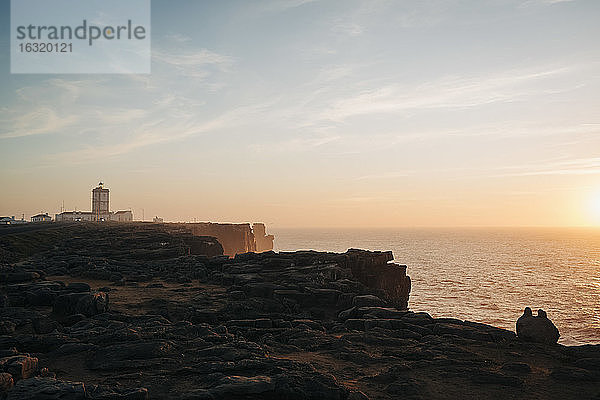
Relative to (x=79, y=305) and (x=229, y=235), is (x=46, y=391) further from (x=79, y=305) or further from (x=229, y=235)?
(x=229, y=235)

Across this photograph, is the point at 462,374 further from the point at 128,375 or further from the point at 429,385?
the point at 128,375

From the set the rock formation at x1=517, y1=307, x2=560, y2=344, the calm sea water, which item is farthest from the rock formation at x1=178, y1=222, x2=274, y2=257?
the rock formation at x1=517, y1=307, x2=560, y2=344

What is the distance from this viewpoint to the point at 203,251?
61125 millimetres

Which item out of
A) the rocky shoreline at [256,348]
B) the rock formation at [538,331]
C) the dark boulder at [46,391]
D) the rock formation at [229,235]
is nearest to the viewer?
the dark boulder at [46,391]

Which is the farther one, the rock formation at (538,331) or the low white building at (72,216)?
the low white building at (72,216)

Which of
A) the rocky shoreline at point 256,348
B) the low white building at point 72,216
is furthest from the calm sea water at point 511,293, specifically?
the low white building at point 72,216

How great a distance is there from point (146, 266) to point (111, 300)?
1488cm

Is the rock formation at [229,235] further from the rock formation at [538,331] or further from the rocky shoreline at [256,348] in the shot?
the rock formation at [538,331]

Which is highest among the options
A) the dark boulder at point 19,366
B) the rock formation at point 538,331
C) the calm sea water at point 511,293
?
the dark boulder at point 19,366

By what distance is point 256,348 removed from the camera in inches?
650

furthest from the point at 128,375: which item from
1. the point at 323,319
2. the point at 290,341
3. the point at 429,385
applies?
the point at 323,319

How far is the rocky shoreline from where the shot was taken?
1266cm

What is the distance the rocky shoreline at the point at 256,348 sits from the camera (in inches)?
498

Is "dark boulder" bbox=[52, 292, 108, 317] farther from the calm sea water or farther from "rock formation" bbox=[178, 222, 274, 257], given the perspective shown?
"rock formation" bbox=[178, 222, 274, 257]
